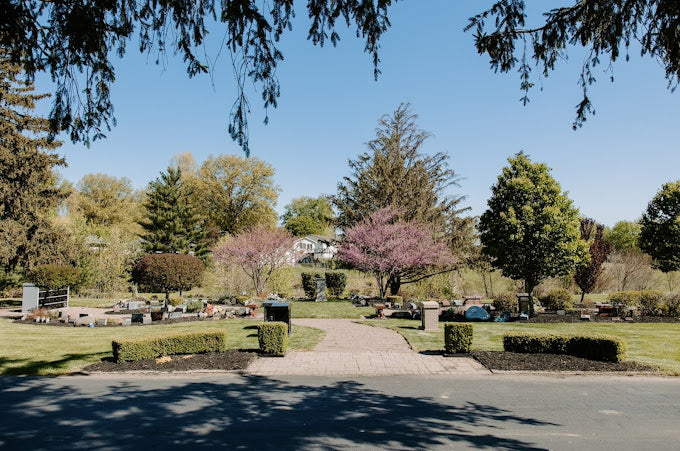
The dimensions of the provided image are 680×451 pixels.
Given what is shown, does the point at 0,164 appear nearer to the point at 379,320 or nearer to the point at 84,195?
the point at 379,320

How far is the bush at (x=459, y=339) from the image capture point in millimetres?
11109

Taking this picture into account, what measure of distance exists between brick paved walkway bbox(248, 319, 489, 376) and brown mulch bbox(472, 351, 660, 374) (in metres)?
0.43

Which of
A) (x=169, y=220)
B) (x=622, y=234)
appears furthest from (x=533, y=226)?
(x=622, y=234)

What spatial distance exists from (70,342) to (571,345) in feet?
49.5

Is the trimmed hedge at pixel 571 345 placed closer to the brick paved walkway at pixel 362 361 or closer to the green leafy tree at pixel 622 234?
the brick paved walkway at pixel 362 361

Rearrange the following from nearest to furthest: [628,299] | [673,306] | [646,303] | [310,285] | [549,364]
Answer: [549,364] → [673,306] → [646,303] → [628,299] → [310,285]

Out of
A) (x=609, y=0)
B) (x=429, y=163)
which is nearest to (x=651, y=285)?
(x=429, y=163)

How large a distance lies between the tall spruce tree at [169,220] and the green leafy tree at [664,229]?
42.5 meters

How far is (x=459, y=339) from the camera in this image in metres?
11.1

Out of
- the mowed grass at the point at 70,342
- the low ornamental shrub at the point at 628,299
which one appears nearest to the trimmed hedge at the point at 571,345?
the mowed grass at the point at 70,342

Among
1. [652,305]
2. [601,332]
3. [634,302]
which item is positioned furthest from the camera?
[634,302]

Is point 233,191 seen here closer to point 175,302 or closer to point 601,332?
point 175,302

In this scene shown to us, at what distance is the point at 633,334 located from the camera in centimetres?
1455

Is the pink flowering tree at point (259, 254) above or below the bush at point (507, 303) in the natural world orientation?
above
